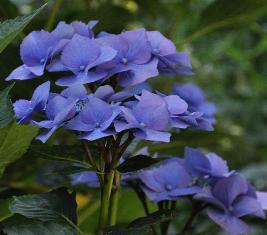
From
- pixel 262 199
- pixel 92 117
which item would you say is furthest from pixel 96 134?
pixel 262 199

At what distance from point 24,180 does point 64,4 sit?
→ 1.10 ft

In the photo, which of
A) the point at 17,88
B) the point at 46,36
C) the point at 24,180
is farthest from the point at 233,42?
the point at 46,36

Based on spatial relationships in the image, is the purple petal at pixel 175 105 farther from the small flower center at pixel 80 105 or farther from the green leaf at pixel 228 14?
the green leaf at pixel 228 14

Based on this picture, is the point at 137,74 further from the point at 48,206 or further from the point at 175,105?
the point at 48,206

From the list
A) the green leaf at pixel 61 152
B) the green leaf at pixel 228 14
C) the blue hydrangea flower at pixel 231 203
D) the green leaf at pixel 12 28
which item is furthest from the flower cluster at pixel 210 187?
the green leaf at pixel 228 14

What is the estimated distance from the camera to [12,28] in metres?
0.61

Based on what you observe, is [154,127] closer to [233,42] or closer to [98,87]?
[98,87]

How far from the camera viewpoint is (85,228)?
0.97m

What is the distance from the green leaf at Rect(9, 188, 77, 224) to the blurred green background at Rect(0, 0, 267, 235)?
161 millimetres

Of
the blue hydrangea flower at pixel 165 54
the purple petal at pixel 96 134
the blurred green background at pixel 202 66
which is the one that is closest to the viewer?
the purple petal at pixel 96 134

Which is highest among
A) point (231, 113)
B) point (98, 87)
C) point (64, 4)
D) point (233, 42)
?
point (98, 87)

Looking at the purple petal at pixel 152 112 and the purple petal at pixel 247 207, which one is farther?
the purple petal at pixel 247 207

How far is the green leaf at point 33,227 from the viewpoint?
0.63 m

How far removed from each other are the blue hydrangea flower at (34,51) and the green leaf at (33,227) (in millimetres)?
141
